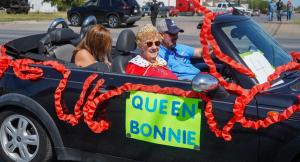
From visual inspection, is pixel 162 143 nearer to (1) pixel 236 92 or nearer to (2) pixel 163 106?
(2) pixel 163 106

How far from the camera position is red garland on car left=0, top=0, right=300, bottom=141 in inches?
129

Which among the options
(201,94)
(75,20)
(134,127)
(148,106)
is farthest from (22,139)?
(75,20)

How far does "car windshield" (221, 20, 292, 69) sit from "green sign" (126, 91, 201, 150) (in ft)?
1.99

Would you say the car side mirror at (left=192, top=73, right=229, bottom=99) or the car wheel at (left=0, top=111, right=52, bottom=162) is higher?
the car side mirror at (left=192, top=73, right=229, bottom=99)

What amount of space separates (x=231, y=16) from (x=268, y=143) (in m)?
1.24

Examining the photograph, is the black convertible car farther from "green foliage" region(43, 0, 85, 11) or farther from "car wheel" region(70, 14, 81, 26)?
"green foliage" region(43, 0, 85, 11)

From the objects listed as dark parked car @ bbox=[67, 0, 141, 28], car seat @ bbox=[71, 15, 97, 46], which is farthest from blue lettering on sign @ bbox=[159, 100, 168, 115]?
dark parked car @ bbox=[67, 0, 141, 28]

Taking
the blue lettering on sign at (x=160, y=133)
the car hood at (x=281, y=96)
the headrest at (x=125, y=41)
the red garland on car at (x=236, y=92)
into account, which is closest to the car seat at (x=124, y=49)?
the headrest at (x=125, y=41)

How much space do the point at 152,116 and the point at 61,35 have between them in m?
2.36

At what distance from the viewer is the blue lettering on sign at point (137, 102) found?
3717mm

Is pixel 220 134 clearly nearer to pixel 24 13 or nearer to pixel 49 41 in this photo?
pixel 49 41

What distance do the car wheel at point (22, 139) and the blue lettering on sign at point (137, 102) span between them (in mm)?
1062

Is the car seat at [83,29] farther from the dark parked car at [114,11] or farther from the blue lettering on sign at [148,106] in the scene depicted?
the dark parked car at [114,11]

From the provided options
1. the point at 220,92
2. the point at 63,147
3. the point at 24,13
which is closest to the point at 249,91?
the point at 220,92
